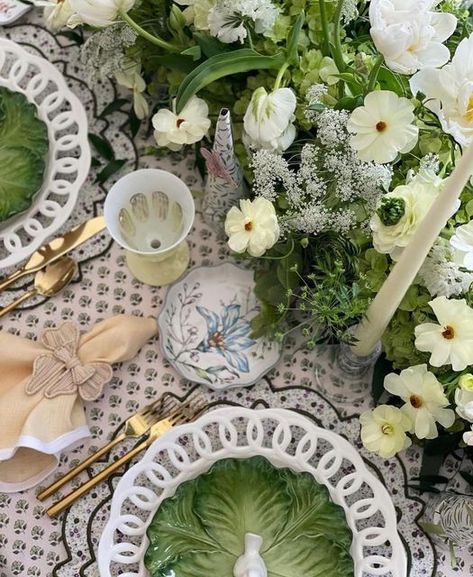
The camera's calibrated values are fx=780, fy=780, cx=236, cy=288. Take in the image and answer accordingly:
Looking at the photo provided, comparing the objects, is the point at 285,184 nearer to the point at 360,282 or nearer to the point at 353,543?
the point at 360,282

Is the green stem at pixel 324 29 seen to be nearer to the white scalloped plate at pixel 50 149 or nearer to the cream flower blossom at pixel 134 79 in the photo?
the cream flower blossom at pixel 134 79

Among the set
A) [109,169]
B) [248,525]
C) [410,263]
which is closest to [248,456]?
[248,525]

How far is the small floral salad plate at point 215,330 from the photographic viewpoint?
0.93 m

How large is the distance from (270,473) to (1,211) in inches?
18.4

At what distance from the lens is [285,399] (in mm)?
929

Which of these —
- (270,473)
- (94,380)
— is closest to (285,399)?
(270,473)

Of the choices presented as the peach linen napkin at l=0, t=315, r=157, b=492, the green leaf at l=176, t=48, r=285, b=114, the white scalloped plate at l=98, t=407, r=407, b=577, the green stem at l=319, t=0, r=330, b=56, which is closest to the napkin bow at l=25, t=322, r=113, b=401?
the peach linen napkin at l=0, t=315, r=157, b=492

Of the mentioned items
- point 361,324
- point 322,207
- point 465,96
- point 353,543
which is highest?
point 465,96

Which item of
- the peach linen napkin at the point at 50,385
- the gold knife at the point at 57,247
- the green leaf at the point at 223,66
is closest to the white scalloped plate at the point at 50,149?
the gold knife at the point at 57,247

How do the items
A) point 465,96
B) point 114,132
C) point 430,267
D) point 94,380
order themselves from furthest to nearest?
point 114,132 → point 94,380 → point 430,267 → point 465,96

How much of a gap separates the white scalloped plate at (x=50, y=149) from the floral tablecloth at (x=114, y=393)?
27mm

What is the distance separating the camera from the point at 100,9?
81 cm

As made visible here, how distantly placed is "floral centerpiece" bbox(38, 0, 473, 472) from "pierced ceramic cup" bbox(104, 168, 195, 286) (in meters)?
0.06

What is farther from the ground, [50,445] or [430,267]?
[430,267]
